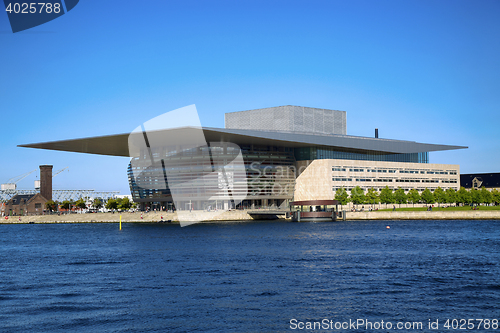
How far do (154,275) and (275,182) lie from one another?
5653cm

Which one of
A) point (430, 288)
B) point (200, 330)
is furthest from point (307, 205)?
point (200, 330)

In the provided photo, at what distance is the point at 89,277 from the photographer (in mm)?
19781

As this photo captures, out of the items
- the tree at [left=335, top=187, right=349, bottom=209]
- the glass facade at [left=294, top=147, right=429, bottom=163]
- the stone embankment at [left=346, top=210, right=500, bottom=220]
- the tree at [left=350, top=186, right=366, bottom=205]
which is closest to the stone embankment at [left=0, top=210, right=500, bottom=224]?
the stone embankment at [left=346, top=210, right=500, bottom=220]

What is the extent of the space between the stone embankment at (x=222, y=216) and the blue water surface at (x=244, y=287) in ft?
92.5

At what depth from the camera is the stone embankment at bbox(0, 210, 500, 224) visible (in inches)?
2192

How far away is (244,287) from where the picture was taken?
55.1 ft

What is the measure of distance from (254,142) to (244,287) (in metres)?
56.3

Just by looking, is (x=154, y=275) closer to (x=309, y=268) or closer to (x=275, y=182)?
(x=309, y=268)

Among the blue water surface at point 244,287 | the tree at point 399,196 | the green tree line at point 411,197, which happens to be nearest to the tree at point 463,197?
the green tree line at point 411,197

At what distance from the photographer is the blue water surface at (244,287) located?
13.0m

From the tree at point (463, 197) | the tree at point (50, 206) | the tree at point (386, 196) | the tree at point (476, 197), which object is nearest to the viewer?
the tree at point (476, 197)

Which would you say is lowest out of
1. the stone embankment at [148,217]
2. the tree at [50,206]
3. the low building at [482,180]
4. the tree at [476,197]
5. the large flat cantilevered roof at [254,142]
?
the stone embankment at [148,217]

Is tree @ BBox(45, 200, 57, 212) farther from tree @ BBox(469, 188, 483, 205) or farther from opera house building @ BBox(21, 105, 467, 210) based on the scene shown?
tree @ BBox(469, 188, 483, 205)

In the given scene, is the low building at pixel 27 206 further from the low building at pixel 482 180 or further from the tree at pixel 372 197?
the low building at pixel 482 180
